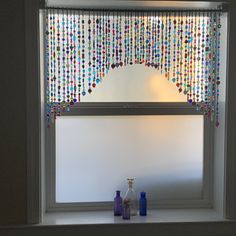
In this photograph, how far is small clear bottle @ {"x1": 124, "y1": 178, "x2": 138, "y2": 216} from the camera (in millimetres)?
2423

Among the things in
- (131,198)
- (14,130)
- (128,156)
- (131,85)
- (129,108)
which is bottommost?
(131,198)

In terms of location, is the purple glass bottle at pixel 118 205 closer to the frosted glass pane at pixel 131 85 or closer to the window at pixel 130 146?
the window at pixel 130 146

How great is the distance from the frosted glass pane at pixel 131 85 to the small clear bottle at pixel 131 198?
0.55 m

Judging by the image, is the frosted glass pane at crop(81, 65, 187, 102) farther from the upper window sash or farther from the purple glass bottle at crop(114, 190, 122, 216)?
the purple glass bottle at crop(114, 190, 122, 216)

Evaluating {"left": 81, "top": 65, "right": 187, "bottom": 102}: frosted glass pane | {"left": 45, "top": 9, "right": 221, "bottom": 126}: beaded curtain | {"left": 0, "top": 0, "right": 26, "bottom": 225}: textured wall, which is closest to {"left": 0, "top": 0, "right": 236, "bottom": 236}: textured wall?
{"left": 0, "top": 0, "right": 26, "bottom": 225}: textured wall

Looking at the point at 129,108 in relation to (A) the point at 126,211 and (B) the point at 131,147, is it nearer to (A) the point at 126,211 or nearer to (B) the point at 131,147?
(B) the point at 131,147

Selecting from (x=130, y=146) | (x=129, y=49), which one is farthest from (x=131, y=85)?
(x=130, y=146)

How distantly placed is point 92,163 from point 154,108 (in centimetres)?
56

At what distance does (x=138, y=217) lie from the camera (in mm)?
2375

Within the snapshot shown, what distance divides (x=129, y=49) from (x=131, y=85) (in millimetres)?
276

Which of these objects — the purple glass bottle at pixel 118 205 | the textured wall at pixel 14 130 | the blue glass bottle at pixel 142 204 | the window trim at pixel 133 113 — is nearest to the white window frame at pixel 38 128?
the textured wall at pixel 14 130

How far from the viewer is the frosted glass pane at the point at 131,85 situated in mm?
2510

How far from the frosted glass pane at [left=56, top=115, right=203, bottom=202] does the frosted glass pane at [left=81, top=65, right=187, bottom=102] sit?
134 millimetres

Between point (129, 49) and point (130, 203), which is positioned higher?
point (129, 49)
